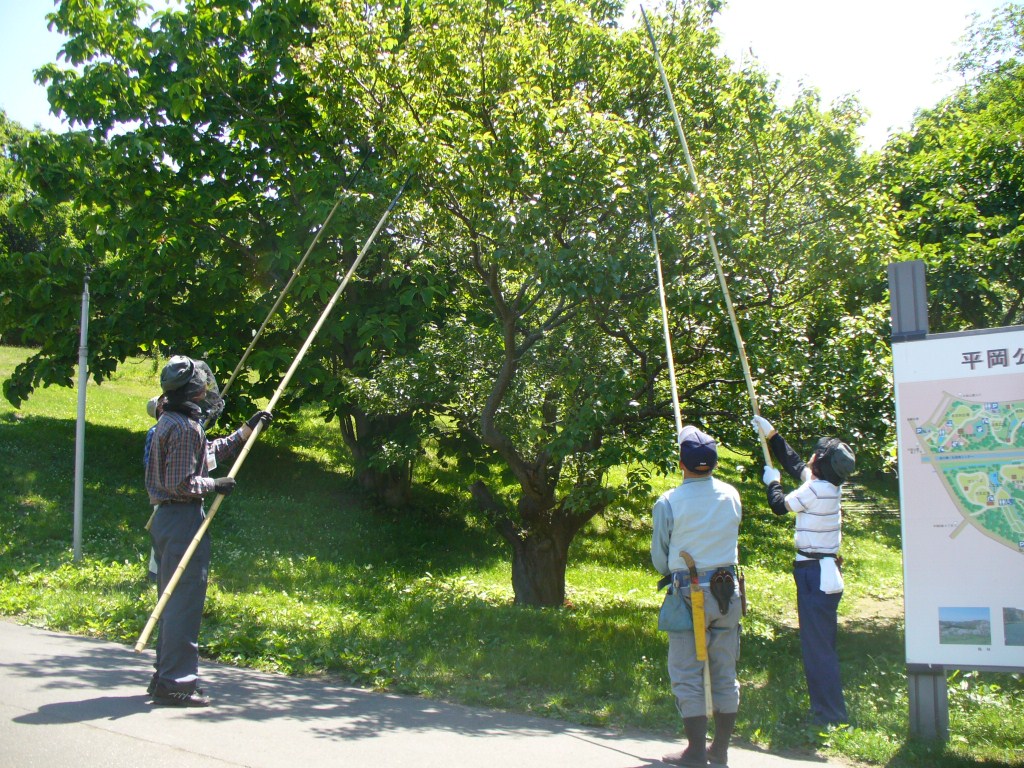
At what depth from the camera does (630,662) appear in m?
7.29

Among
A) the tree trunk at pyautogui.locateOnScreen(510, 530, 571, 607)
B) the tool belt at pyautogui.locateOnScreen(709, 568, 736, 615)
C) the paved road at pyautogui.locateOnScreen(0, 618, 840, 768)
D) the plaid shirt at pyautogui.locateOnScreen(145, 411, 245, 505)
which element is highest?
the plaid shirt at pyautogui.locateOnScreen(145, 411, 245, 505)

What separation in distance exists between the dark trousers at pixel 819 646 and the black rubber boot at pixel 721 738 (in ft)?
3.64

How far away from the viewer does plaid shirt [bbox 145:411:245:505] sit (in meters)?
5.70

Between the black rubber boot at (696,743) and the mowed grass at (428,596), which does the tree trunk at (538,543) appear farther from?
the black rubber boot at (696,743)

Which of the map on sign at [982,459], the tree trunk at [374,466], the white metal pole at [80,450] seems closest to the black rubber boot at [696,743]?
the map on sign at [982,459]

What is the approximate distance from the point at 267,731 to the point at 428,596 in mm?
5257

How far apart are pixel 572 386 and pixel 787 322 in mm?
2252

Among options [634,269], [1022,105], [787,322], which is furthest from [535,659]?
[1022,105]

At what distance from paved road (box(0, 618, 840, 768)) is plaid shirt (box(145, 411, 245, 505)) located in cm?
132

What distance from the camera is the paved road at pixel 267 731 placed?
4.83 meters

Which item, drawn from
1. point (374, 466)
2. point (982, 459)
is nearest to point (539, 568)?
point (374, 466)

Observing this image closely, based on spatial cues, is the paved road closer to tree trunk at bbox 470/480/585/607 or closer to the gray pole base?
the gray pole base

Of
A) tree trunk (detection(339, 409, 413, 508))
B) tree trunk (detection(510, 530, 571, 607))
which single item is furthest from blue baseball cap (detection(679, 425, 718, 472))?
tree trunk (detection(339, 409, 413, 508))

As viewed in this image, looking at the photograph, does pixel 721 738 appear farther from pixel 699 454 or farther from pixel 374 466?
pixel 374 466
